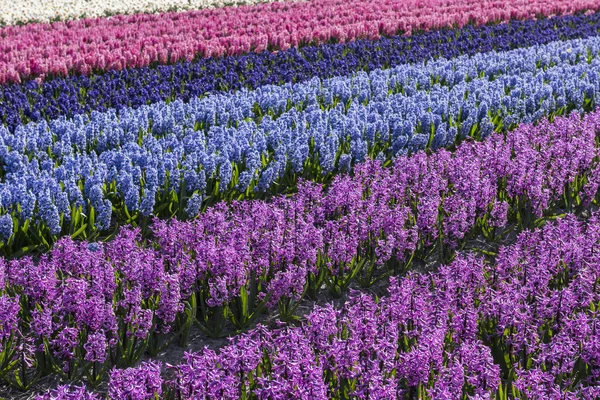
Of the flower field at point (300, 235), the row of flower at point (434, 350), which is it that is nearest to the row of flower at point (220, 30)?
the flower field at point (300, 235)

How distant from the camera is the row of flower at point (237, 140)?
664 centimetres

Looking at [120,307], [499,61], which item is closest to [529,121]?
[499,61]

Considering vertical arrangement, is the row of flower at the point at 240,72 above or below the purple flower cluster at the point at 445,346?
below

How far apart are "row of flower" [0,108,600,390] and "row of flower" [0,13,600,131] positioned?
4747 millimetres

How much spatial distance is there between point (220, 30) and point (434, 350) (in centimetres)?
1518

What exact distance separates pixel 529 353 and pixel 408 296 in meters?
0.84

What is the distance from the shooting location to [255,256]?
565 cm

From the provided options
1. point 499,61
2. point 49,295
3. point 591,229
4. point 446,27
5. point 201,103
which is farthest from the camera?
point 446,27

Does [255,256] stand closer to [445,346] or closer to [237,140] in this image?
[445,346]

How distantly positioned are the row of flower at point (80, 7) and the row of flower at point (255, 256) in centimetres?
1599

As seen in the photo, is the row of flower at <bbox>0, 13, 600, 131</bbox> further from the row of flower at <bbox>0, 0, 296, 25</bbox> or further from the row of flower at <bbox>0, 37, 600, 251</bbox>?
the row of flower at <bbox>0, 0, 296, 25</bbox>

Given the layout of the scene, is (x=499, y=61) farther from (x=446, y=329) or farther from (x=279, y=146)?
(x=446, y=329)

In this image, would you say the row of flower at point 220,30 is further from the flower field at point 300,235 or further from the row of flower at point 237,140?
the row of flower at point 237,140

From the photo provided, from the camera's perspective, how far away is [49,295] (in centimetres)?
480
